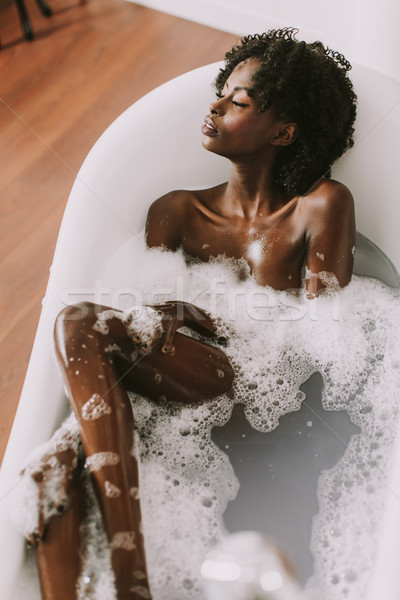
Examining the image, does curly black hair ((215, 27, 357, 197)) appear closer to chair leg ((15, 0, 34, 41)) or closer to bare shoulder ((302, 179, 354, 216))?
bare shoulder ((302, 179, 354, 216))

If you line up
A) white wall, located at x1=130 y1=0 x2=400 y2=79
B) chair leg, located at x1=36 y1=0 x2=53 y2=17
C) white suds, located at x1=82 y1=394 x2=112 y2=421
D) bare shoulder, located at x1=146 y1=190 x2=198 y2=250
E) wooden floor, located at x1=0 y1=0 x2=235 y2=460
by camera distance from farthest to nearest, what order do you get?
chair leg, located at x1=36 y1=0 x2=53 y2=17 < wooden floor, located at x1=0 y1=0 x2=235 y2=460 < white wall, located at x1=130 y1=0 x2=400 y2=79 < bare shoulder, located at x1=146 y1=190 x2=198 y2=250 < white suds, located at x1=82 y1=394 x2=112 y2=421

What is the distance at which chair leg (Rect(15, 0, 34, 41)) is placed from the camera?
2.51m

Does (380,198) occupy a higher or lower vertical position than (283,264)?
higher

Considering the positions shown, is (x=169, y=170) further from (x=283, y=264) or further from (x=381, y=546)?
(x=381, y=546)

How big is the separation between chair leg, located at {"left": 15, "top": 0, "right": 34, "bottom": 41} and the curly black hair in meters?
1.42

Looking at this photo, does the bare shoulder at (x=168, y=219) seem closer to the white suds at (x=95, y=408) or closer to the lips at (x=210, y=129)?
the lips at (x=210, y=129)

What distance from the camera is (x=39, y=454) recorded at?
3.88ft

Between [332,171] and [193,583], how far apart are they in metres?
1.02

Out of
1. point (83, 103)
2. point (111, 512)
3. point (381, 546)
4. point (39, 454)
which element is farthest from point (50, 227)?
point (381, 546)

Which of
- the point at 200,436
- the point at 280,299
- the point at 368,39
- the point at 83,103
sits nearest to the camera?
the point at 200,436

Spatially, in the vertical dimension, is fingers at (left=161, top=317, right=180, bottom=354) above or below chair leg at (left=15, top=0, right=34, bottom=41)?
above

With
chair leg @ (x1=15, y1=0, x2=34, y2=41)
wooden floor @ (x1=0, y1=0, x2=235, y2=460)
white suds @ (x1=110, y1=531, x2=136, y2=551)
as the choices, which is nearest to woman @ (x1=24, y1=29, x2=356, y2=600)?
white suds @ (x1=110, y1=531, x2=136, y2=551)

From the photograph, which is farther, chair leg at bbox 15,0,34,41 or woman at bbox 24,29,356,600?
chair leg at bbox 15,0,34,41

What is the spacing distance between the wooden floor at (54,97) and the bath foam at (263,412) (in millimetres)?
580
